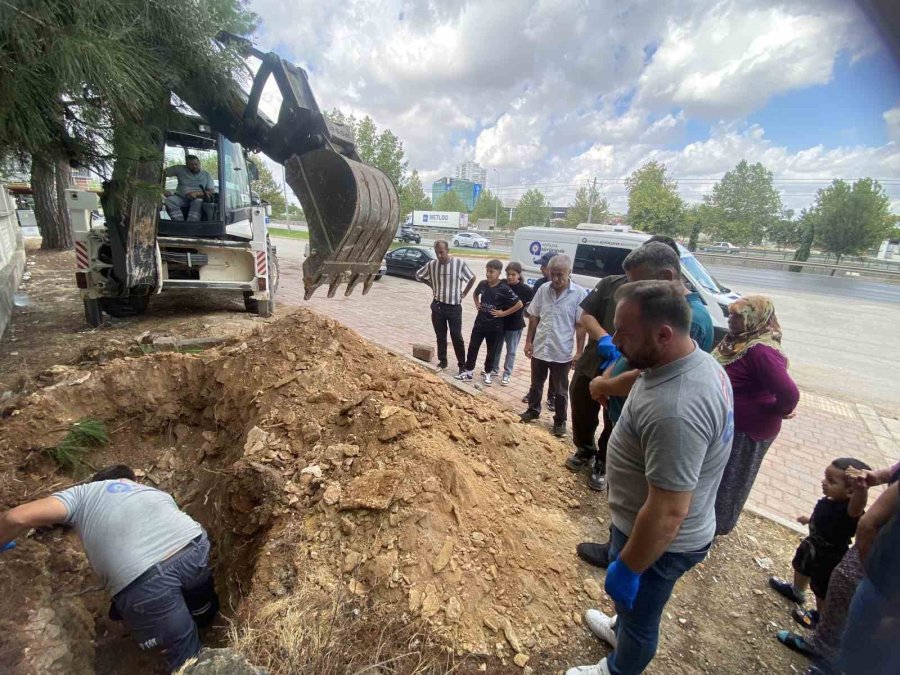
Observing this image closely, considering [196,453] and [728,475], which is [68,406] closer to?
[196,453]

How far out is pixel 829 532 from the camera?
7.91 ft

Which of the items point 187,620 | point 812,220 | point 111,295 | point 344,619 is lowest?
point 187,620

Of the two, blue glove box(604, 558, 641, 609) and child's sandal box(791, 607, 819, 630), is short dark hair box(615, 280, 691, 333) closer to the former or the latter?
blue glove box(604, 558, 641, 609)

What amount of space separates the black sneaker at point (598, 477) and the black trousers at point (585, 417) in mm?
48

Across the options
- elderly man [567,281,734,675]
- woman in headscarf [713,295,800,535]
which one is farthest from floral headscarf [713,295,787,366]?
elderly man [567,281,734,675]

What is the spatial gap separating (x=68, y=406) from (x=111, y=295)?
351 centimetres

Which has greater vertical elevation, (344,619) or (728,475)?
(728,475)

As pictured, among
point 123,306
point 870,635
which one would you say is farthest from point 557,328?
point 123,306

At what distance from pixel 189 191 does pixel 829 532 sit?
27.1 feet

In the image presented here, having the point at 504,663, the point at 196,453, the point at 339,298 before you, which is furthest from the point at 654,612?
the point at 339,298

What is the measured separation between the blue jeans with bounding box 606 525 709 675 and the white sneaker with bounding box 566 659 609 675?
3.0 inches

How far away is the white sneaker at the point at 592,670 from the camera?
6.56ft

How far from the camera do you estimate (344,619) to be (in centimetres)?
208

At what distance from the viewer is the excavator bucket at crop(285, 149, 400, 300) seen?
2801 millimetres
